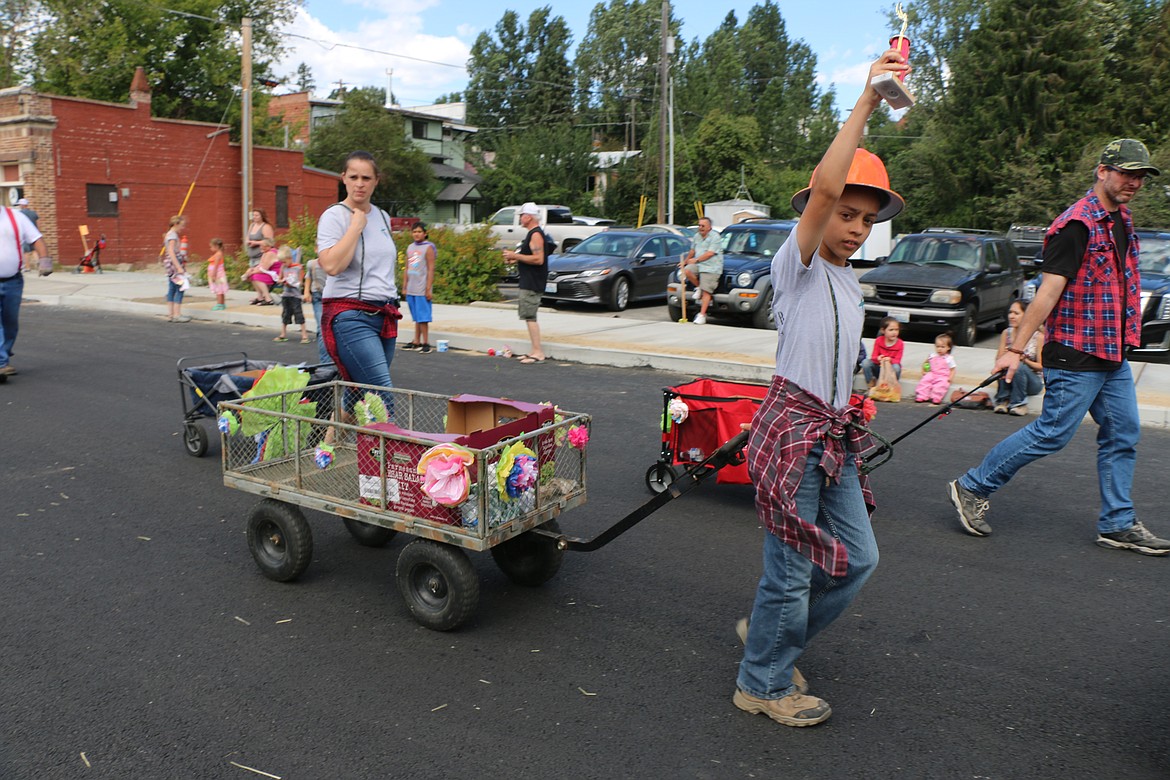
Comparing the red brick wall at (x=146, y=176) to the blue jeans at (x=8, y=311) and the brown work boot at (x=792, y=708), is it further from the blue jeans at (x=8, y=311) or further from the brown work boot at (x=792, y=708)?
the brown work boot at (x=792, y=708)

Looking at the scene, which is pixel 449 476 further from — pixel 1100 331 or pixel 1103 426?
pixel 1103 426

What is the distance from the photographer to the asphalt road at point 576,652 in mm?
3354

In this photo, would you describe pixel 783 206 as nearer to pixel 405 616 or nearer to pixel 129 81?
pixel 129 81

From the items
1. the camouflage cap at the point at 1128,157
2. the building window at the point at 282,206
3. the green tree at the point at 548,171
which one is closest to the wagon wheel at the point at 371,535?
the camouflage cap at the point at 1128,157

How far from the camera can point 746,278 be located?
51.5 ft

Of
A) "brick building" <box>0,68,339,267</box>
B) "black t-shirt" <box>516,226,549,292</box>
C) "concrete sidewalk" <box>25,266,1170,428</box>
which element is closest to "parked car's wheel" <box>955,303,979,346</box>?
"concrete sidewalk" <box>25,266,1170,428</box>

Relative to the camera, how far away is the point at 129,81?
4219 cm

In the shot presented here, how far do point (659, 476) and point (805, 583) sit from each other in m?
3.10

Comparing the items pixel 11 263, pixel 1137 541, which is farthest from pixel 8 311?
pixel 1137 541

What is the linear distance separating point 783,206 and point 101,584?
53.6 metres

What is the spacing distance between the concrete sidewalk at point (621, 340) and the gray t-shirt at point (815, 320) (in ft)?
22.8

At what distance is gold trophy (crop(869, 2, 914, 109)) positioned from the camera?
8.78 ft

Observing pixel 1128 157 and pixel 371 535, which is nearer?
pixel 1128 157

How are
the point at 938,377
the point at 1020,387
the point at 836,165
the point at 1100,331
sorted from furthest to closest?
the point at 938,377
the point at 1020,387
the point at 1100,331
the point at 836,165
